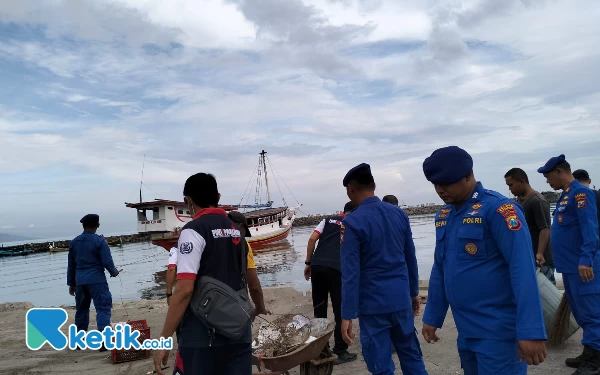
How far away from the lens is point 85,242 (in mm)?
6836

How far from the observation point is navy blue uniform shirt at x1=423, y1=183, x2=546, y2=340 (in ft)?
7.34

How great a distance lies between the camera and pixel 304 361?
4.24 meters

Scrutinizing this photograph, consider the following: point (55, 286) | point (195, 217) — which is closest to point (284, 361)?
point (195, 217)

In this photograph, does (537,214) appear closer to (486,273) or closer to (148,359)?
(486,273)

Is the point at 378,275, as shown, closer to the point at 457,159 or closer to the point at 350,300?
the point at 350,300

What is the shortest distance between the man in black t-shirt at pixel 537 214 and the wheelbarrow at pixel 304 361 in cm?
296

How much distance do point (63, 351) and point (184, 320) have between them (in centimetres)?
562

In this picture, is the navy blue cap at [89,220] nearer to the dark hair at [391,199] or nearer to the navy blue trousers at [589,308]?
the dark hair at [391,199]

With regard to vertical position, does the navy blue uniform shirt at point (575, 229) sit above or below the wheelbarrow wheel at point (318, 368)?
above

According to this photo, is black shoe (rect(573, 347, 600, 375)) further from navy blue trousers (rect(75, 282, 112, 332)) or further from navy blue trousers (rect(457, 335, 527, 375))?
navy blue trousers (rect(75, 282, 112, 332))

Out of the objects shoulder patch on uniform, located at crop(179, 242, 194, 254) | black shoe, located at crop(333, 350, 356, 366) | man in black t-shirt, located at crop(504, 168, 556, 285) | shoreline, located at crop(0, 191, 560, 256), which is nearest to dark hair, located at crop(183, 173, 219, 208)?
shoulder patch on uniform, located at crop(179, 242, 194, 254)

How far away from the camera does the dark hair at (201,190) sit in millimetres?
3132

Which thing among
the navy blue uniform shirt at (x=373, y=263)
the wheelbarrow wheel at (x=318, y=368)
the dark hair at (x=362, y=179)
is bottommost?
the wheelbarrow wheel at (x=318, y=368)

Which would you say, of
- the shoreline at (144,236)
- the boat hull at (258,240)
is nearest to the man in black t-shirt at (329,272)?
the boat hull at (258,240)
